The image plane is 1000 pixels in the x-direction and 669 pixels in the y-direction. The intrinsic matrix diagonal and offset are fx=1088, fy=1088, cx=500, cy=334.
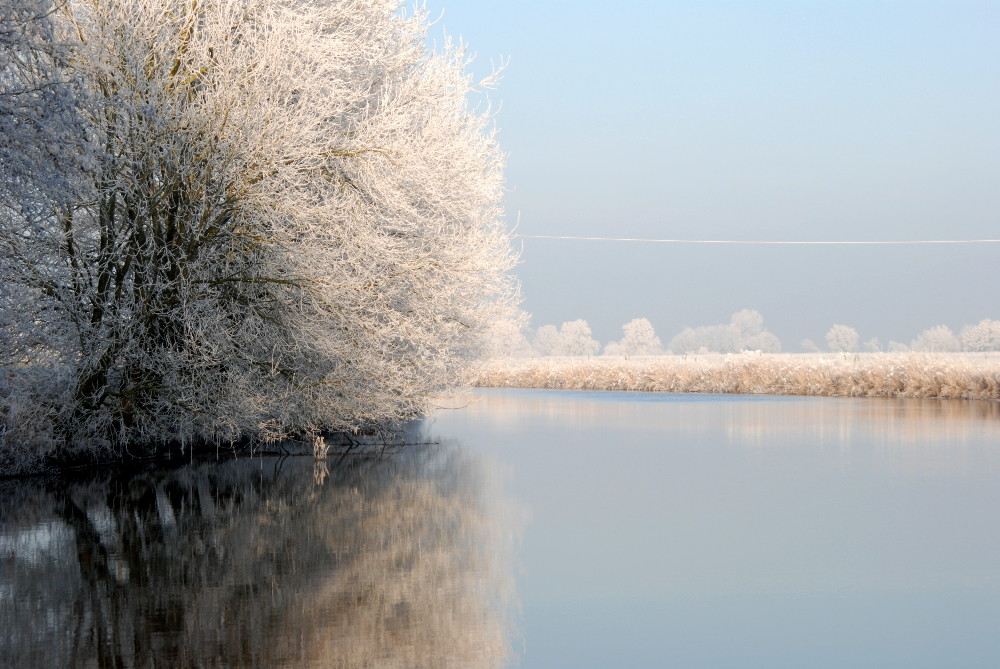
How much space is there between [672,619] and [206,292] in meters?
10.2

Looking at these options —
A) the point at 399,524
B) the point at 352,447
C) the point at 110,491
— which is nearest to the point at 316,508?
the point at 399,524

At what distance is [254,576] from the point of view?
7.13 metres

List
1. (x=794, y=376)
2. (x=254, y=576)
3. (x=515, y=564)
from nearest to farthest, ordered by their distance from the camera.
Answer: (x=254, y=576) < (x=515, y=564) < (x=794, y=376)

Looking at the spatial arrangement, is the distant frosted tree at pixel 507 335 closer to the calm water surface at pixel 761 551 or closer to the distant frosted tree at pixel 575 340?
the calm water surface at pixel 761 551

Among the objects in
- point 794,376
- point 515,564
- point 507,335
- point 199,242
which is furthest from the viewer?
point 794,376

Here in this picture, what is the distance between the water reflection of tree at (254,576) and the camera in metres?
5.34

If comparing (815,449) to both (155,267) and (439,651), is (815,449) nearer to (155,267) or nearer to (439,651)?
(155,267)

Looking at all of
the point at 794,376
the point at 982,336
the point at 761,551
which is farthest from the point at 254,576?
the point at 982,336

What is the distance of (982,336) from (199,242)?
3104 inches

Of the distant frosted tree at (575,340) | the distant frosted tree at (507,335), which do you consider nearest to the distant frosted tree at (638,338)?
the distant frosted tree at (575,340)

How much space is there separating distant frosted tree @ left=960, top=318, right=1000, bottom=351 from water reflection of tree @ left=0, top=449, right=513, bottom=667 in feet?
253

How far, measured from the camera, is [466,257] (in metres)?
17.3

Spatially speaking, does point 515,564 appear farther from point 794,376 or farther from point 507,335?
point 794,376

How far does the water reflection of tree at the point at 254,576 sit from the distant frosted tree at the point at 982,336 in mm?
77213
